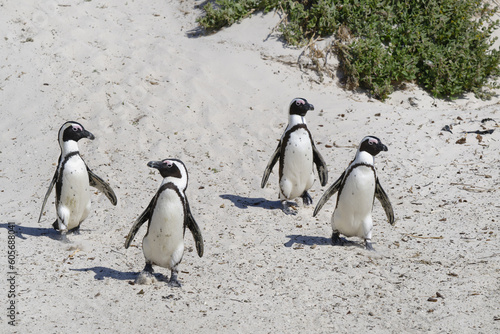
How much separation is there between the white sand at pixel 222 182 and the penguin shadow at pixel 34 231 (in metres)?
0.03

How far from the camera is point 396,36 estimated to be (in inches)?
363

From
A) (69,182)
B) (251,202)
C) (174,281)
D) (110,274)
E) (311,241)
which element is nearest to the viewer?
(174,281)

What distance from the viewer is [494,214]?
5840 mm

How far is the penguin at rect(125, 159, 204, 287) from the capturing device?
14.8 feet

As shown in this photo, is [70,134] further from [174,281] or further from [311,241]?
[311,241]

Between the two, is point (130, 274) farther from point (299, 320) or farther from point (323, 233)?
point (323, 233)

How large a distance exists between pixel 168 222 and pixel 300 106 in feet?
7.12

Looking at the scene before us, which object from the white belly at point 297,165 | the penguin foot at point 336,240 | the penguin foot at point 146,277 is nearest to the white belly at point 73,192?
the penguin foot at point 146,277

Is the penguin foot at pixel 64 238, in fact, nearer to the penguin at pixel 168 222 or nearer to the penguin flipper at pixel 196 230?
the penguin at pixel 168 222

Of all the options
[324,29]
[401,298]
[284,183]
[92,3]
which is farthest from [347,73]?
[401,298]

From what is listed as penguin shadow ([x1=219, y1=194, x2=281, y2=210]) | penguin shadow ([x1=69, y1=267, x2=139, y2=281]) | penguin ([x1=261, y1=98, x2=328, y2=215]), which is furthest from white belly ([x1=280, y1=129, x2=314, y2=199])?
penguin shadow ([x1=69, y1=267, x2=139, y2=281])

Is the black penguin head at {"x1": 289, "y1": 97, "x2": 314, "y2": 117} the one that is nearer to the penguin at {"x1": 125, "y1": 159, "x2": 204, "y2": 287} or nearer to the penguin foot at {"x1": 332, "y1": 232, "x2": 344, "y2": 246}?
the penguin foot at {"x1": 332, "y1": 232, "x2": 344, "y2": 246}

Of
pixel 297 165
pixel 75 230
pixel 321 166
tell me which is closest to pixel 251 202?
pixel 297 165

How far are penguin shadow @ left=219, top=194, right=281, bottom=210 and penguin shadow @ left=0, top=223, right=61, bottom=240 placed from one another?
1.78 meters
